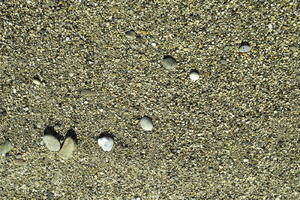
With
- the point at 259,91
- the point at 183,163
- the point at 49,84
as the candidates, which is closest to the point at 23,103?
the point at 49,84

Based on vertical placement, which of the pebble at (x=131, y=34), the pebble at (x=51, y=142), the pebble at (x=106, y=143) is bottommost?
the pebble at (x=51, y=142)

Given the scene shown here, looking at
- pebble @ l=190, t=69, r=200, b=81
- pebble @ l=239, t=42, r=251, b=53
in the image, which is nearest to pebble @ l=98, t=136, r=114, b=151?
pebble @ l=190, t=69, r=200, b=81

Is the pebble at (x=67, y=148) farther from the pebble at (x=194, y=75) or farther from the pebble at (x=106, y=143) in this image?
the pebble at (x=194, y=75)

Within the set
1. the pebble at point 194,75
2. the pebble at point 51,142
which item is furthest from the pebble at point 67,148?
the pebble at point 194,75

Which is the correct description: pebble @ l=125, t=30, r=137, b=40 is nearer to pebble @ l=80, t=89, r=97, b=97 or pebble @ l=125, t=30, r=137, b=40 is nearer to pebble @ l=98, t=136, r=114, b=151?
pebble @ l=80, t=89, r=97, b=97

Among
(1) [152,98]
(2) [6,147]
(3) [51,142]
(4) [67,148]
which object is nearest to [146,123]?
(1) [152,98]

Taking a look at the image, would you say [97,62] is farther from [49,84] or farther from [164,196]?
Result: [164,196]
